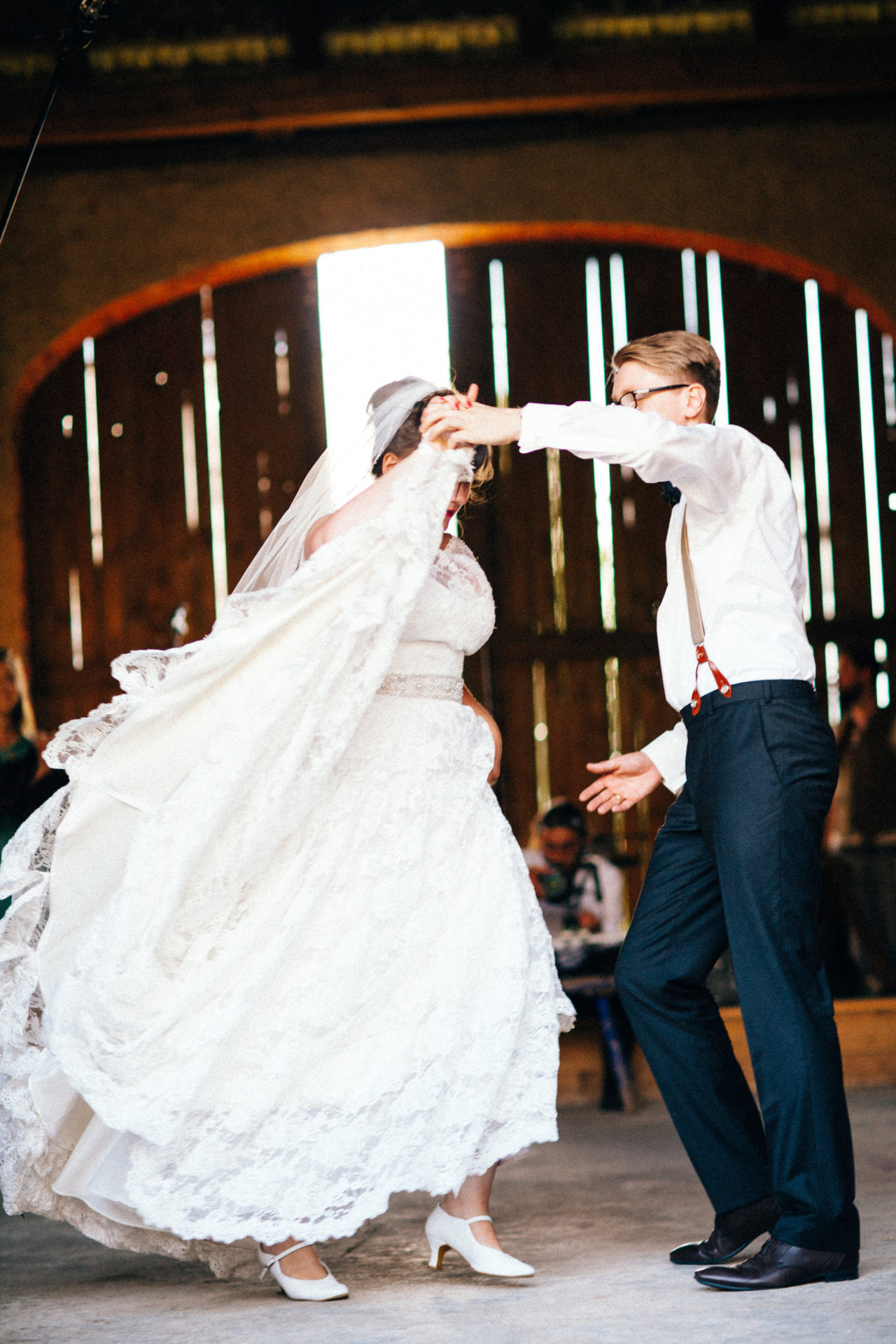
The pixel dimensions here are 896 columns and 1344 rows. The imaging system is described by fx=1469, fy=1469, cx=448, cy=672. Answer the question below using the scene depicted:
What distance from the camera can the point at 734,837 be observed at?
264cm

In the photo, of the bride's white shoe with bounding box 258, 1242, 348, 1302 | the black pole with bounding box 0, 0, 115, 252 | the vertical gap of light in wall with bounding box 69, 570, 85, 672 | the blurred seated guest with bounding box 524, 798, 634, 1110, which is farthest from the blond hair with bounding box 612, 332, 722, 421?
the vertical gap of light in wall with bounding box 69, 570, 85, 672

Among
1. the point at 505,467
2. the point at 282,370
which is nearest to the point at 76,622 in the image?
the point at 282,370

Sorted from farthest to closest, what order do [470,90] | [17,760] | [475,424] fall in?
[470,90] < [17,760] < [475,424]

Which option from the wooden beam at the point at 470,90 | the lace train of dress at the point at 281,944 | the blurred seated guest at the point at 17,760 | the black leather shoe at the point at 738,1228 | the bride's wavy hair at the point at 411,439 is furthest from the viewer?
the wooden beam at the point at 470,90

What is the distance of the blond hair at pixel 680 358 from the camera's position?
285cm

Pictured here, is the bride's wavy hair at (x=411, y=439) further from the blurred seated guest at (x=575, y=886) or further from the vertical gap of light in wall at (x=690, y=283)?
the vertical gap of light in wall at (x=690, y=283)

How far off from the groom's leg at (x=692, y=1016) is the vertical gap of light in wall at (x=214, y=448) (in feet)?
15.0

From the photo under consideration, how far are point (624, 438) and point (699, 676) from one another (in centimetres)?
50

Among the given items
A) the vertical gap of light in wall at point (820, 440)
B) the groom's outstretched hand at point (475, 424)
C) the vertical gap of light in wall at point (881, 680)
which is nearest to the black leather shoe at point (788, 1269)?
the groom's outstretched hand at point (475, 424)

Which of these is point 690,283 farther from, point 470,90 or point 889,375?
point 470,90

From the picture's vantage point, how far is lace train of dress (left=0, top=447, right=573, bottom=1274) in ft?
8.67

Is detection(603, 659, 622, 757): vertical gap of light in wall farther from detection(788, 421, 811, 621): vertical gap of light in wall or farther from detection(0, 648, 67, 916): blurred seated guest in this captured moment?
detection(0, 648, 67, 916): blurred seated guest

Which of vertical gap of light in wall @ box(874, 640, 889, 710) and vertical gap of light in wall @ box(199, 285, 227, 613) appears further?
vertical gap of light in wall @ box(199, 285, 227, 613)

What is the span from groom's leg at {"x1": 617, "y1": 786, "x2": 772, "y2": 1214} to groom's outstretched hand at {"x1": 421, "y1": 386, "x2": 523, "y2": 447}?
2.65 ft
